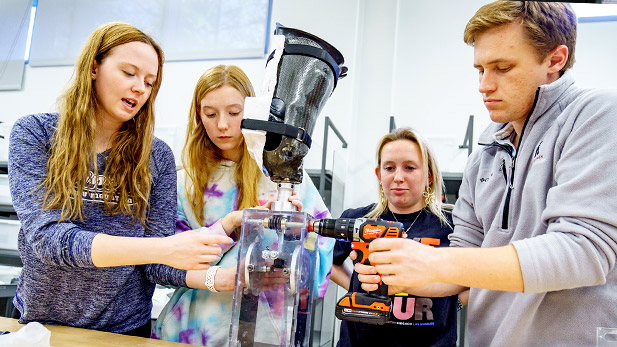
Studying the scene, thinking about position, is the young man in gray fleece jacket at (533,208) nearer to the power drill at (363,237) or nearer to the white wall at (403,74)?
the power drill at (363,237)

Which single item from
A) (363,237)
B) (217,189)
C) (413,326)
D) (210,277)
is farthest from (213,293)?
(413,326)

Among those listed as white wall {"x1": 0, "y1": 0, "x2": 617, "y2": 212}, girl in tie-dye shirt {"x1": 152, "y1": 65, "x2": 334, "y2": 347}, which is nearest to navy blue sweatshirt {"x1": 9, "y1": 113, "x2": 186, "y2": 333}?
girl in tie-dye shirt {"x1": 152, "y1": 65, "x2": 334, "y2": 347}

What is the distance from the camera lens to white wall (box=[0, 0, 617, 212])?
3.70 m

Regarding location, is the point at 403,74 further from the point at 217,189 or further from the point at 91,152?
the point at 91,152

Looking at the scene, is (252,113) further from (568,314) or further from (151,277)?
(568,314)

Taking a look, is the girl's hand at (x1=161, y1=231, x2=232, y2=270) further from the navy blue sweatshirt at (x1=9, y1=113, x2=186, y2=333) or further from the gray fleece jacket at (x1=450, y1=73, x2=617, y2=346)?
the gray fleece jacket at (x1=450, y1=73, x2=617, y2=346)

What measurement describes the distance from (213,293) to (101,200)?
427 mm

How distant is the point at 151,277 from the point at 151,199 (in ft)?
0.78

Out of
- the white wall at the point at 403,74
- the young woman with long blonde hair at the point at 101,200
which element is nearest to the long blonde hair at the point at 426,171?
the young woman with long blonde hair at the point at 101,200

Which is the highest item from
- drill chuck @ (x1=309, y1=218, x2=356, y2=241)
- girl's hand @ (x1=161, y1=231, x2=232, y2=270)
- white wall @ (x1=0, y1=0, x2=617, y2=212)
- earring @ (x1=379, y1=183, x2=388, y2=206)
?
white wall @ (x1=0, y1=0, x2=617, y2=212)

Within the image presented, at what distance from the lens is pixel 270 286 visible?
1.08 meters

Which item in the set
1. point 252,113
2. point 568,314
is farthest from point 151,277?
point 568,314

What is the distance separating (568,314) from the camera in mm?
956

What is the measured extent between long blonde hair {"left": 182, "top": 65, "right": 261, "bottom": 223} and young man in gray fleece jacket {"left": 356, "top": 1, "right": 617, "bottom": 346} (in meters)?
0.58
